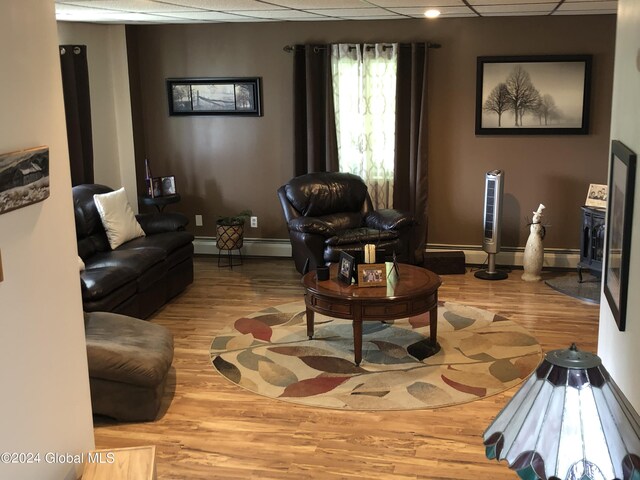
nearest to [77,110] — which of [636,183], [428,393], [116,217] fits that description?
[116,217]

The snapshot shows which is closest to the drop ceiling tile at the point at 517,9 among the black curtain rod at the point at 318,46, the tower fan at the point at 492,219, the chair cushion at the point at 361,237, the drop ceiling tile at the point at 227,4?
the black curtain rod at the point at 318,46

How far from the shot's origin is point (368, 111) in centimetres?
720

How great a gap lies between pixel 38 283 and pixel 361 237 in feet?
13.6

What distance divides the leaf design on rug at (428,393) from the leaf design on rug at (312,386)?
17.1 inches

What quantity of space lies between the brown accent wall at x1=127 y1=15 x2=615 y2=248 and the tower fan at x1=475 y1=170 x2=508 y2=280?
417 mm

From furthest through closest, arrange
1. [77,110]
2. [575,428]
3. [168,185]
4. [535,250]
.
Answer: [168,185] < [535,250] < [77,110] < [575,428]

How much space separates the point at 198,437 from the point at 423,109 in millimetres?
4202

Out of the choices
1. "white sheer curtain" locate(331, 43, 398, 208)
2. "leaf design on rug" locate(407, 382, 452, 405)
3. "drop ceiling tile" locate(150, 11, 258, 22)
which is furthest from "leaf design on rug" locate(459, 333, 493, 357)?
"drop ceiling tile" locate(150, 11, 258, 22)

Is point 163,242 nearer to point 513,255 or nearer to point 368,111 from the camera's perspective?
point 368,111

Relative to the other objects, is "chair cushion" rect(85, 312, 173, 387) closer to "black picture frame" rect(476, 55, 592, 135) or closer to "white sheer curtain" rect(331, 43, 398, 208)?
"white sheer curtain" rect(331, 43, 398, 208)

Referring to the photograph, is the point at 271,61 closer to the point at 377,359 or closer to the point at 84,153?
the point at 84,153

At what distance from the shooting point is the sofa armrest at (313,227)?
6297 mm

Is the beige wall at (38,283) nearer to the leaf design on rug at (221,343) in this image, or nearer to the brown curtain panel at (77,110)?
the leaf design on rug at (221,343)

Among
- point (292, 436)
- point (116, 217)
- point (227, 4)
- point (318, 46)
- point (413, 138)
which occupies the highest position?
point (227, 4)
